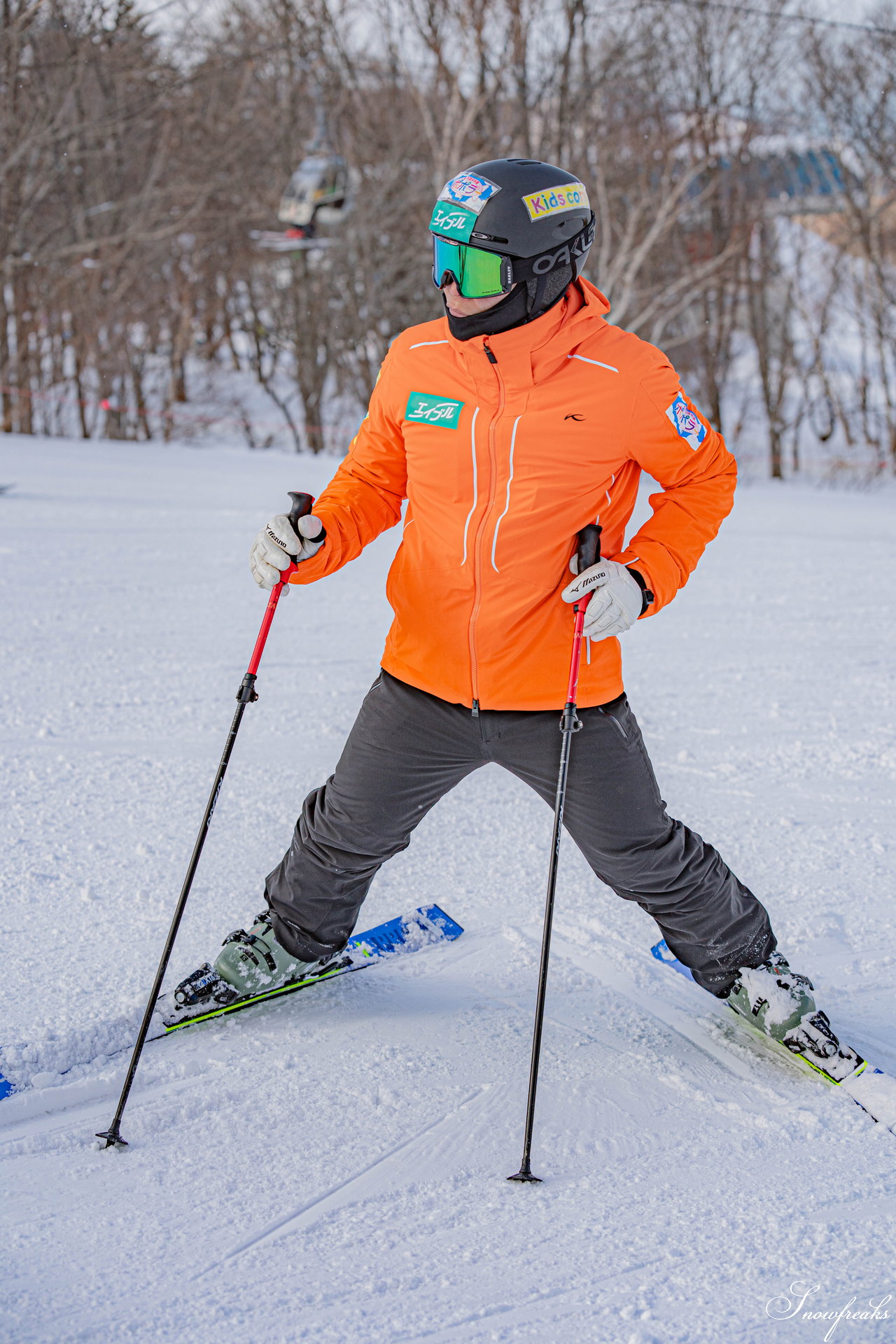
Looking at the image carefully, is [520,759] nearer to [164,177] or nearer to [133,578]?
[133,578]

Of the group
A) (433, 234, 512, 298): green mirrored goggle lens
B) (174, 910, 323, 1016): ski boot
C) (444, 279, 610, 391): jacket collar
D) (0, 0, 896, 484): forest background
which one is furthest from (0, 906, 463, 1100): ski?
(0, 0, 896, 484): forest background

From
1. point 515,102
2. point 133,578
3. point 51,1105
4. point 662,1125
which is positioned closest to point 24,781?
point 51,1105

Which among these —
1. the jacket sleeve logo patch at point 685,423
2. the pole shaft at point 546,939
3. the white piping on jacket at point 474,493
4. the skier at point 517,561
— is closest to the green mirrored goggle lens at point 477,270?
the skier at point 517,561

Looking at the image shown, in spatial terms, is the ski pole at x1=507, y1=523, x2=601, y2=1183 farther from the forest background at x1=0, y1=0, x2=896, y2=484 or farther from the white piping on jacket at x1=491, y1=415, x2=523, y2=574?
the forest background at x1=0, y1=0, x2=896, y2=484

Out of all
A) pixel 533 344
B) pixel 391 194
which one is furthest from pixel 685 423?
pixel 391 194

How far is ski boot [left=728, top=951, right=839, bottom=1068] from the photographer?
2307 mm

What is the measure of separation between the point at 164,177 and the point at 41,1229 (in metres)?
20.2

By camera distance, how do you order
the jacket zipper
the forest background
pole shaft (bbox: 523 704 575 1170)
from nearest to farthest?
pole shaft (bbox: 523 704 575 1170)
the jacket zipper
the forest background

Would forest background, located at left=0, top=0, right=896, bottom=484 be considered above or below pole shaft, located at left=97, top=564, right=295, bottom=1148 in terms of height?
above

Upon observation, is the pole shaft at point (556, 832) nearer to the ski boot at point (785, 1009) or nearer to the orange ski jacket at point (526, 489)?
the orange ski jacket at point (526, 489)

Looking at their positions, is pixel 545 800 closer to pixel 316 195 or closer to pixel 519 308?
pixel 519 308

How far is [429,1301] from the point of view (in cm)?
167

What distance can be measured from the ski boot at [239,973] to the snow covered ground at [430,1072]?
7 centimetres

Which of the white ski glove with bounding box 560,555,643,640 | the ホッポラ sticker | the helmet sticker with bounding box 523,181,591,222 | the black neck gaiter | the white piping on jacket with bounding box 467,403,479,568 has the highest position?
the helmet sticker with bounding box 523,181,591,222
